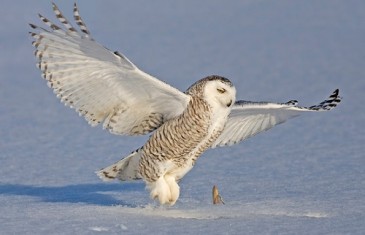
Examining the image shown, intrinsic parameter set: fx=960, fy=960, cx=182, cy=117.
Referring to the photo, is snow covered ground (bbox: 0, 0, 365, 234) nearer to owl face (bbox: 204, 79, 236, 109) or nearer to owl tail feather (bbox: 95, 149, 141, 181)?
owl tail feather (bbox: 95, 149, 141, 181)

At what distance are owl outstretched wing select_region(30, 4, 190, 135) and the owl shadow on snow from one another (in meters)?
0.45

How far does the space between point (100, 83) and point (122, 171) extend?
66cm

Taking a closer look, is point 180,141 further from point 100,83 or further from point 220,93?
point 100,83

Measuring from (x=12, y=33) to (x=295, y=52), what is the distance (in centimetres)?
434

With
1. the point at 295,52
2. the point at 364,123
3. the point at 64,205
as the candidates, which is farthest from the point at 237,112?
the point at 295,52

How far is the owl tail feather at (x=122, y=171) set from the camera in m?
5.57

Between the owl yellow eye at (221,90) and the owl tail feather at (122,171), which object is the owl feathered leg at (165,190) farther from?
the owl yellow eye at (221,90)

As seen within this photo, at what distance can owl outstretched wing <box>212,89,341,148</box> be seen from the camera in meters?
5.54

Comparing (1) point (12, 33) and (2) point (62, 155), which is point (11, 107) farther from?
(1) point (12, 33)

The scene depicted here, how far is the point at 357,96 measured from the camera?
33.2 ft

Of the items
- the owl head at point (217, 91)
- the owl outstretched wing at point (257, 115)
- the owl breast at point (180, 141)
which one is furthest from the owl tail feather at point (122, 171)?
the owl head at point (217, 91)

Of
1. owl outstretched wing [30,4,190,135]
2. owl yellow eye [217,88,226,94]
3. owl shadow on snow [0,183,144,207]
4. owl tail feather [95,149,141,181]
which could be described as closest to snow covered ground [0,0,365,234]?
owl shadow on snow [0,183,144,207]

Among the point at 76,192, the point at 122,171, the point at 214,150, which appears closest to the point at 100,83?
the point at 122,171

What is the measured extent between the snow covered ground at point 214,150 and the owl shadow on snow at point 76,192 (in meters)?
0.01
